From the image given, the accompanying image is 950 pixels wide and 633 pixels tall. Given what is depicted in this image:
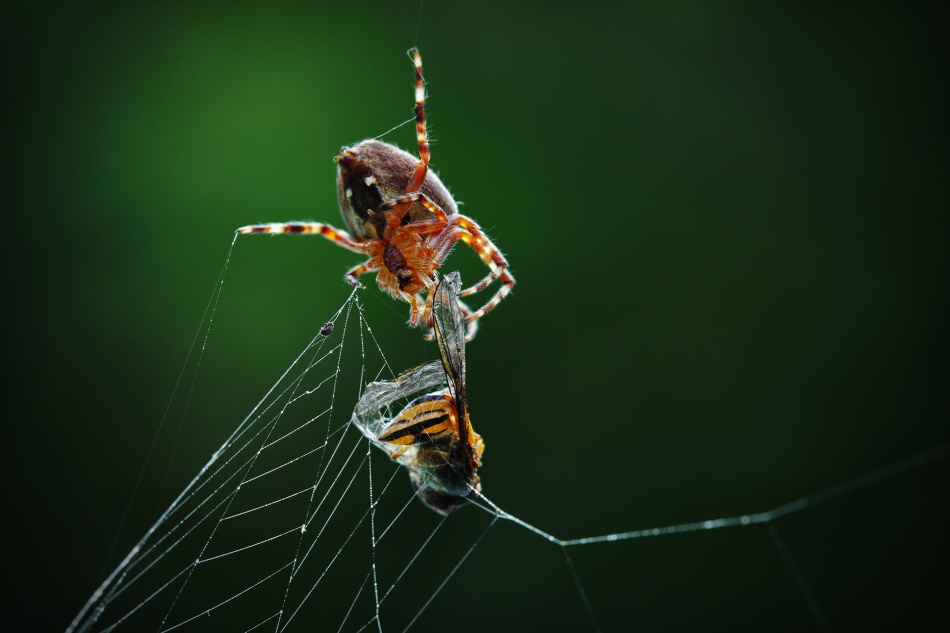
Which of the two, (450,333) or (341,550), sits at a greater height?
(450,333)

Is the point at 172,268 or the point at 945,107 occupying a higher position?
the point at 172,268

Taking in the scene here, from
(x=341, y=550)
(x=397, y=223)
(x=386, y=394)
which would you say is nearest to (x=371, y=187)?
(x=397, y=223)

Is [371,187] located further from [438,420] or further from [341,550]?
[341,550]

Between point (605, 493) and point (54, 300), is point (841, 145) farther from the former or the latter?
point (54, 300)

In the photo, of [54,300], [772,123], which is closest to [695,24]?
[772,123]

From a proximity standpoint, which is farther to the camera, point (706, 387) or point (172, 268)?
point (706, 387)

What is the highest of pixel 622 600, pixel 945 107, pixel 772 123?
pixel 772 123

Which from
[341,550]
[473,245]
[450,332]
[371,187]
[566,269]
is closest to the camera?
[450,332]

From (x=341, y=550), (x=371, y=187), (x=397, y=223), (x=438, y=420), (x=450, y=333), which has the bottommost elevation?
(x=341, y=550)
